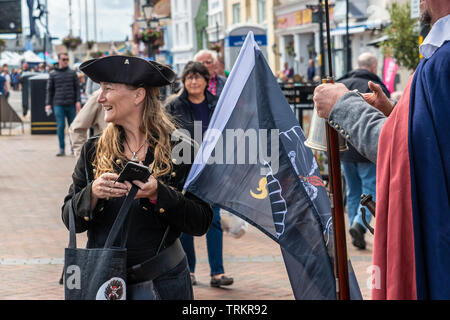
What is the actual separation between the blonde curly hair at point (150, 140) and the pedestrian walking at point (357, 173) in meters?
4.31

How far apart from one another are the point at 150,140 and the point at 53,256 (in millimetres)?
4436

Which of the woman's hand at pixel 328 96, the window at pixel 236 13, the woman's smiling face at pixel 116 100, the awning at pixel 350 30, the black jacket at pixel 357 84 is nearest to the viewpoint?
the woman's hand at pixel 328 96

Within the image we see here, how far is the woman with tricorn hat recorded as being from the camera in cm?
314

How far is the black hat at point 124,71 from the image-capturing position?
334cm

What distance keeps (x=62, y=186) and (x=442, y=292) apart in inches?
418

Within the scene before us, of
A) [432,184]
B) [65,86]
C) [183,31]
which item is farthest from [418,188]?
[183,31]

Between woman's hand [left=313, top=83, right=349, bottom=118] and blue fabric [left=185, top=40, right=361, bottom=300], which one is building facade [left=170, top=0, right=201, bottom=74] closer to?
blue fabric [left=185, top=40, right=361, bottom=300]

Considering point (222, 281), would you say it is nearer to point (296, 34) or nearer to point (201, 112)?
point (201, 112)

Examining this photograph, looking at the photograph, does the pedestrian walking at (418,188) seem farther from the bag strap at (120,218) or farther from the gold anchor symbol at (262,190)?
the bag strap at (120,218)

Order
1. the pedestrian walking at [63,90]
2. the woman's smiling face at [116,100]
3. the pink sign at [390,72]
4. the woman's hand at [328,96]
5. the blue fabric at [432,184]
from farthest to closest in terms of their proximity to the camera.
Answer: the pink sign at [390,72]
the pedestrian walking at [63,90]
the woman's smiling face at [116,100]
the woman's hand at [328,96]
the blue fabric at [432,184]

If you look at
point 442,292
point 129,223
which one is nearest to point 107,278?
point 129,223

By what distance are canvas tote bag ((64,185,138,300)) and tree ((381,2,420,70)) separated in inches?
631

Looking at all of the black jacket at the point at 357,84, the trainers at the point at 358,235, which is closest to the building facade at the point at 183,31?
the black jacket at the point at 357,84

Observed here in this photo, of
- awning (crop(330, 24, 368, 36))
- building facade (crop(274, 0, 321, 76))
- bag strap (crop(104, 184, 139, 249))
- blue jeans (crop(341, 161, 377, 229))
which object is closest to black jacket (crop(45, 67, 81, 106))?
blue jeans (crop(341, 161, 377, 229))
